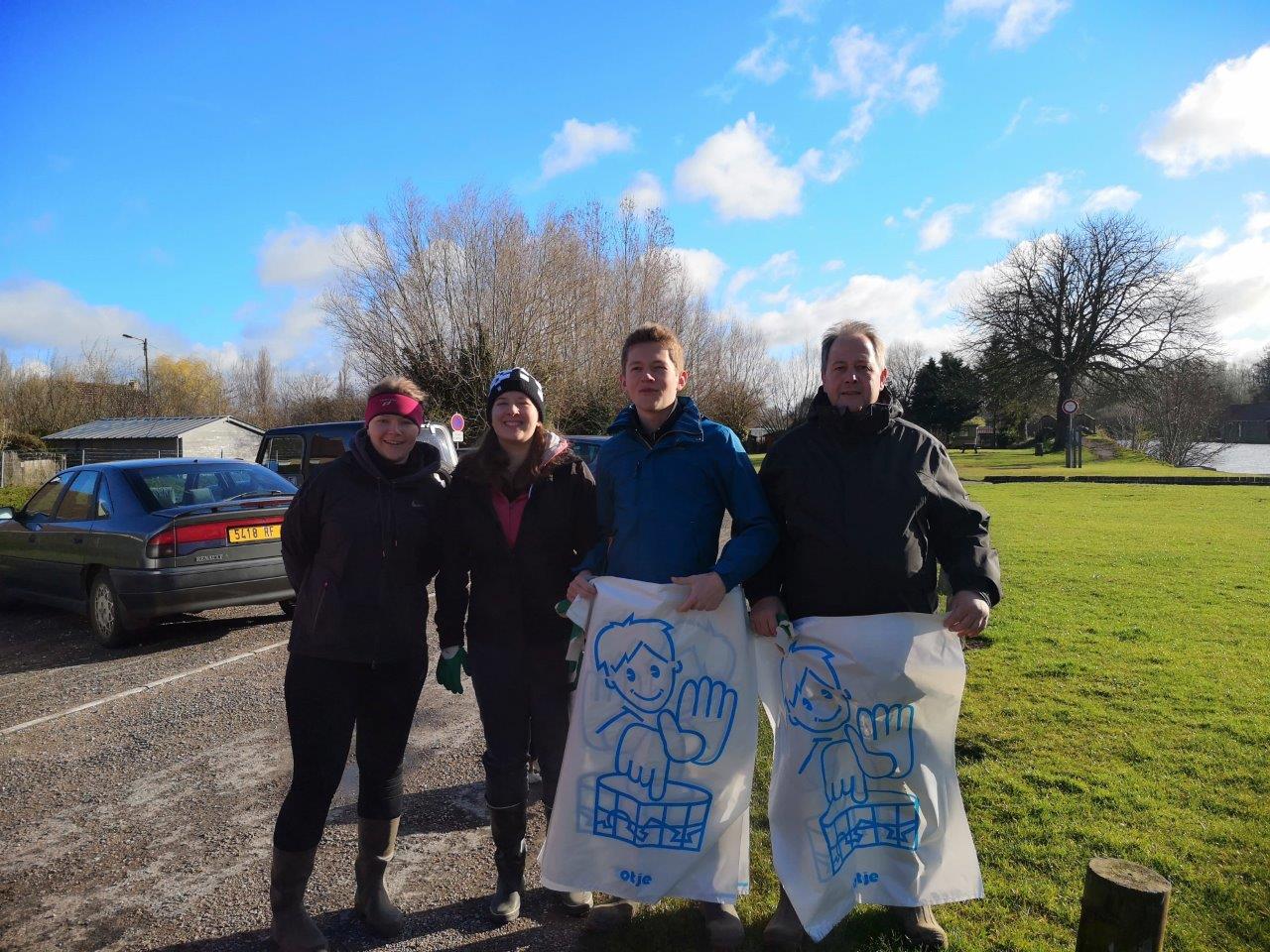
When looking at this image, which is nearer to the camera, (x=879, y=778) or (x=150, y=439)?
(x=879, y=778)

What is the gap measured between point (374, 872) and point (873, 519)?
2261 millimetres

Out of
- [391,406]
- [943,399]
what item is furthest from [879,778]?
[943,399]

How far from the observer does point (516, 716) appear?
296 cm

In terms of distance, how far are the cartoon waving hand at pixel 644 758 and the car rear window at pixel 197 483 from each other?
584cm

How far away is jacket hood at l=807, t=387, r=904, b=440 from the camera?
9.04ft

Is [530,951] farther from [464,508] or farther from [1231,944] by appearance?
[1231,944]

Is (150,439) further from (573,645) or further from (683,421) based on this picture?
(683,421)

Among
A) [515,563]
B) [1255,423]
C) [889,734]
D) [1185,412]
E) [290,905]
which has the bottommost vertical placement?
[290,905]

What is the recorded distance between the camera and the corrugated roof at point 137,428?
32.0 m

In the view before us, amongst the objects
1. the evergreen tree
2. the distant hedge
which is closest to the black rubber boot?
the distant hedge

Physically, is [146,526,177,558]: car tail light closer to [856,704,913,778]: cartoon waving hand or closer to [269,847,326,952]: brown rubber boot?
[269,847,326,952]: brown rubber boot

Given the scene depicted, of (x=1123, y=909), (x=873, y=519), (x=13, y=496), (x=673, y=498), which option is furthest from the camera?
(x=13, y=496)

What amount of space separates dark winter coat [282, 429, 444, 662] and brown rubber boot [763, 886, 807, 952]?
1.61 meters

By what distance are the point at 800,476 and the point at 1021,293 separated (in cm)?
4891
